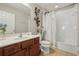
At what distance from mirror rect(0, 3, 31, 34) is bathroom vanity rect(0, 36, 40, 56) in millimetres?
232

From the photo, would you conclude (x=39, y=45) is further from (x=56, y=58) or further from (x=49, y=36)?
(x=56, y=58)

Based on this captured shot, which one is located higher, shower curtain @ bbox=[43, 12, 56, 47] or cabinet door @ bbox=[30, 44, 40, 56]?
shower curtain @ bbox=[43, 12, 56, 47]

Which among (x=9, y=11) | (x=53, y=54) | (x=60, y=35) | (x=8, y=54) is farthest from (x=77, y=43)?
(x=9, y=11)

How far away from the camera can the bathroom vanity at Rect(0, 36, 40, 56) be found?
141 cm

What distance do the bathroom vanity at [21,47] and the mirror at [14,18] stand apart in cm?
23

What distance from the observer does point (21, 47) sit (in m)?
1.72

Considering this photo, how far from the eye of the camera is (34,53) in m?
1.90

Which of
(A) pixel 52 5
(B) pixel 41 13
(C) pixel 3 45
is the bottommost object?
(C) pixel 3 45

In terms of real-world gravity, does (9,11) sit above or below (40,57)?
above

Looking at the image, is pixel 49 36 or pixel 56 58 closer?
pixel 56 58

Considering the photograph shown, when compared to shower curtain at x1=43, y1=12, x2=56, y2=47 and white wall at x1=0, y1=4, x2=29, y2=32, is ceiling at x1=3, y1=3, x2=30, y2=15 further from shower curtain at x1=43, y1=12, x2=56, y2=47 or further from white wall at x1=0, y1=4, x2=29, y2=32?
shower curtain at x1=43, y1=12, x2=56, y2=47

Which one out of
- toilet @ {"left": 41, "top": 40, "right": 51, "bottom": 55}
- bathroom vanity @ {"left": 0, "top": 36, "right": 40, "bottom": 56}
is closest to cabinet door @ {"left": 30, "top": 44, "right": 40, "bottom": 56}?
bathroom vanity @ {"left": 0, "top": 36, "right": 40, "bottom": 56}

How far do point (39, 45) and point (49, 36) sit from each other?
0.27 metres

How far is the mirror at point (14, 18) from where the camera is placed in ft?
5.43
